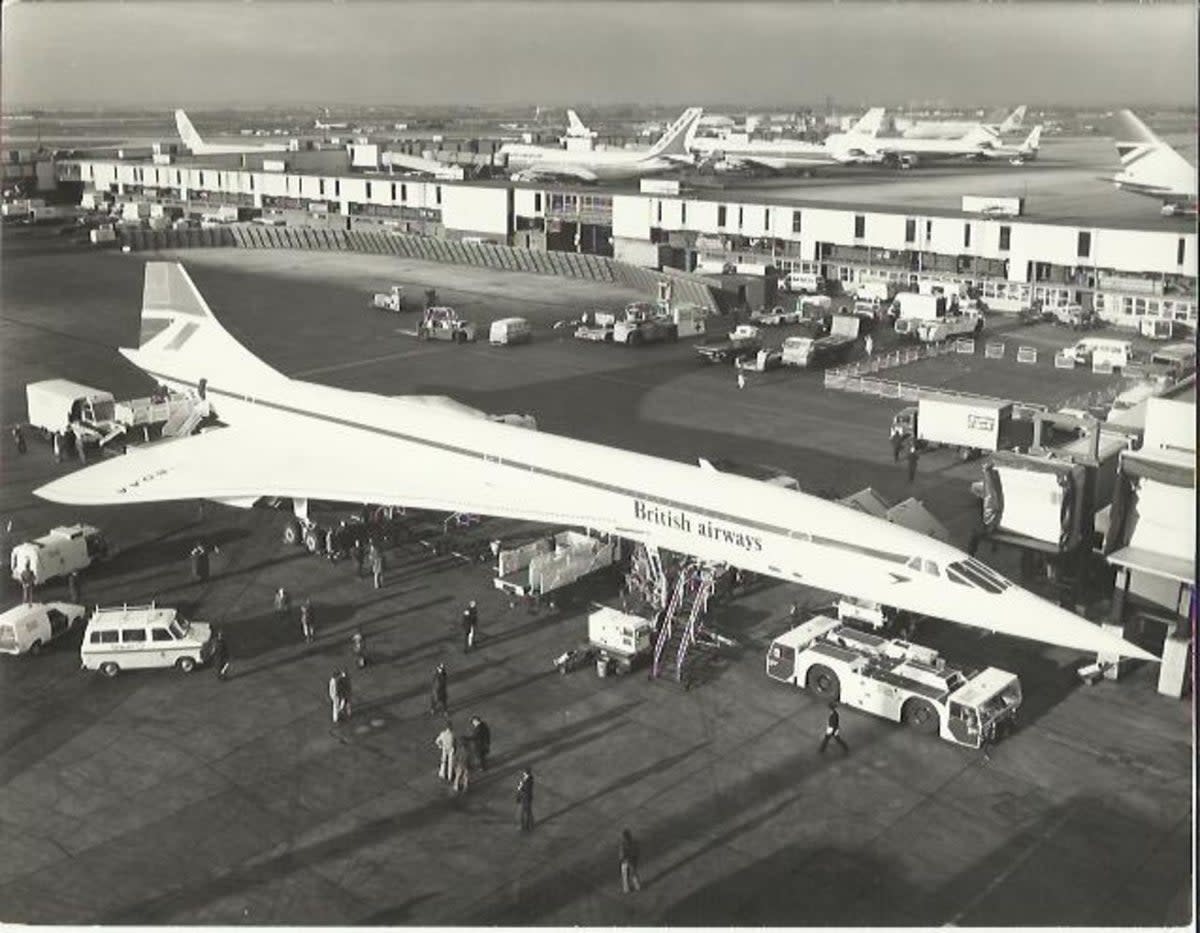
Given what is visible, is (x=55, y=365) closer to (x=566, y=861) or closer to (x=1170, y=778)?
(x=566, y=861)

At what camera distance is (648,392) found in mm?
66812

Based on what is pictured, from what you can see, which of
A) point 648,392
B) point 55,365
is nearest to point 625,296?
point 648,392

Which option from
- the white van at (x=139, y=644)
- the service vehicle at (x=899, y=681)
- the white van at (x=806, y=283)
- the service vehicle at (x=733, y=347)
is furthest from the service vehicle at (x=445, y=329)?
the service vehicle at (x=899, y=681)

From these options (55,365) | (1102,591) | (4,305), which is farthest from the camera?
(4,305)

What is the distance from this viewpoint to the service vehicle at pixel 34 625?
3441 cm

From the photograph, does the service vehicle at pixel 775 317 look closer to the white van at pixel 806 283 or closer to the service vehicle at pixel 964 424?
the white van at pixel 806 283

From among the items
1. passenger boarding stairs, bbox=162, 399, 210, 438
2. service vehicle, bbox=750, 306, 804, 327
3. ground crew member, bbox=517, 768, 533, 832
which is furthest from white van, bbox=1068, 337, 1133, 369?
ground crew member, bbox=517, 768, 533, 832

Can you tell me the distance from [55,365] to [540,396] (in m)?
31.5

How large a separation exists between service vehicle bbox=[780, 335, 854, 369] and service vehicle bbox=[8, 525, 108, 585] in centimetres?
4475

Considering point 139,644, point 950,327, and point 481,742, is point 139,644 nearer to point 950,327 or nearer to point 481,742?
point 481,742

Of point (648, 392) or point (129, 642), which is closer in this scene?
point (129, 642)

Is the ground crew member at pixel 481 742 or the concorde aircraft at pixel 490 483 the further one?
the concorde aircraft at pixel 490 483

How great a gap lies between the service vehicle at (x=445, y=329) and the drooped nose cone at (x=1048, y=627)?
5536 cm

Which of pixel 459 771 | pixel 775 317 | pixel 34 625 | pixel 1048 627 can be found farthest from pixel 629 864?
pixel 775 317
